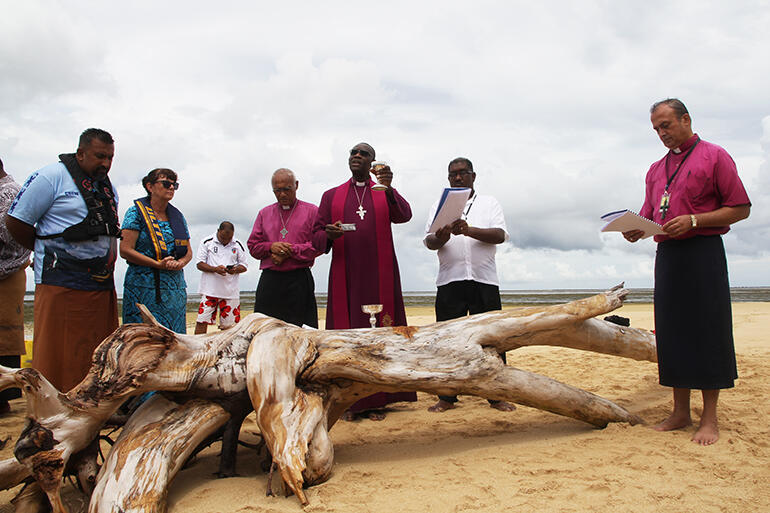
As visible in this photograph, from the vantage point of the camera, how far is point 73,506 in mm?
3002

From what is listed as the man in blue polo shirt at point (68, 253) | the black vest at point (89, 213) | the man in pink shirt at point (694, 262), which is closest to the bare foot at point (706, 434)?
the man in pink shirt at point (694, 262)

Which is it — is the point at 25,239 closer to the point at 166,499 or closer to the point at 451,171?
the point at 166,499

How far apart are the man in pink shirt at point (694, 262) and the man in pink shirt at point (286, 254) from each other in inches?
110

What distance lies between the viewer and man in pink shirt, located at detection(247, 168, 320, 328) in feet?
16.9

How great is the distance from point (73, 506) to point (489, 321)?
2.68 m

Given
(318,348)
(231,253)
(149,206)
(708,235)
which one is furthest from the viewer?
(231,253)

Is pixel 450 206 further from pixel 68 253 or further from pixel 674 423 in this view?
pixel 68 253

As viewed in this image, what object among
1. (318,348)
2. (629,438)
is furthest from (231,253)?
(629,438)

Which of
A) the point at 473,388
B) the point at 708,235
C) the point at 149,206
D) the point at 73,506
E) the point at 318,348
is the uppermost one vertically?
the point at 149,206

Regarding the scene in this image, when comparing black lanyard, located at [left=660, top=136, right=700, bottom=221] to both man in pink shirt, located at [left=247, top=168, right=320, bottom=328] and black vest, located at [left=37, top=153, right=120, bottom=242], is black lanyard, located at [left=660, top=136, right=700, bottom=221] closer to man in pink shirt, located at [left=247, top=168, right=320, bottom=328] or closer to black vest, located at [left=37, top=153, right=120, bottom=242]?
man in pink shirt, located at [left=247, top=168, right=320, bottom=328]

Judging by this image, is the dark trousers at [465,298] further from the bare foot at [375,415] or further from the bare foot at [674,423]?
the bare foot at [674,423]

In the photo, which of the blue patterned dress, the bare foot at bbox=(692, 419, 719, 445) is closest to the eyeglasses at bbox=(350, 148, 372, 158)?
the blue patterned dress

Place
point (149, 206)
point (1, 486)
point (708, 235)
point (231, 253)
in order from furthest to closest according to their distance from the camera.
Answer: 1. point (231, 253)
2. point (149, 206)
3. point (708, 235)
4. point (1, 486)

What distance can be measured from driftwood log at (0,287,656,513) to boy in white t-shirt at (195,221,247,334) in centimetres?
492
